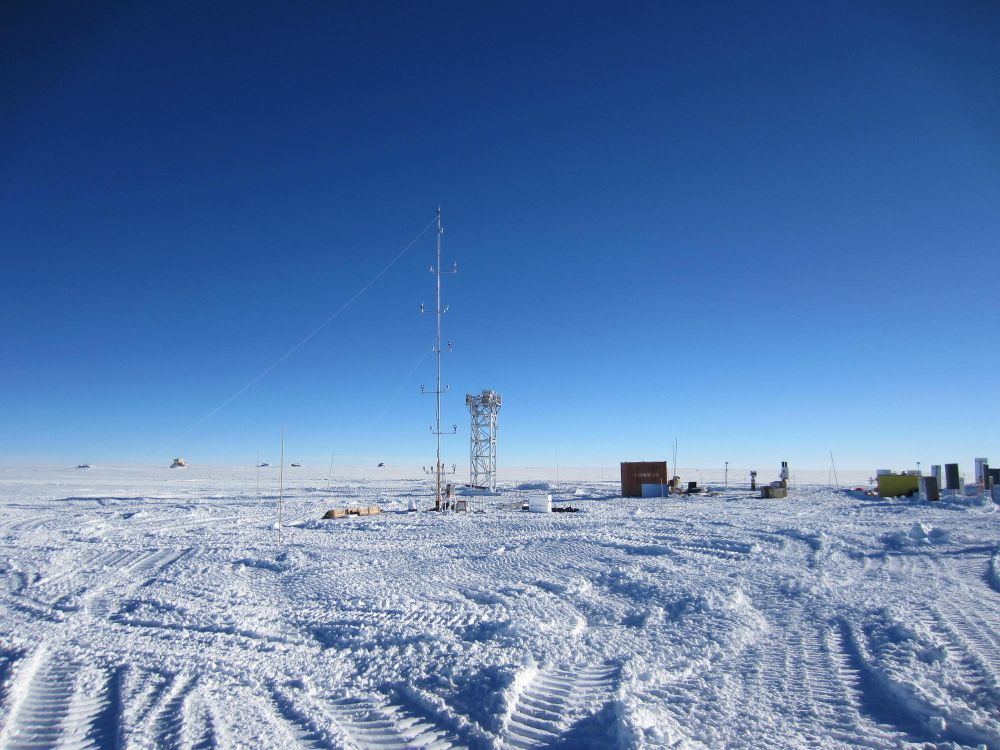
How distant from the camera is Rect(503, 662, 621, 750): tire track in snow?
142 inches

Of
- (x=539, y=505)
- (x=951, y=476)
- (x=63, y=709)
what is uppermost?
(x=951, y=476)

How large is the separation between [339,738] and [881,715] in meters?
3.82

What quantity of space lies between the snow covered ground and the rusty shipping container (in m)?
14.8

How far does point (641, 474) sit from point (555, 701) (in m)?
22.8

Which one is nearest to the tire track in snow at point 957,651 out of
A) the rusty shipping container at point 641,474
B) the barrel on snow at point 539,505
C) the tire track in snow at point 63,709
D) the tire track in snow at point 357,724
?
the tire track in snow at point 357,724

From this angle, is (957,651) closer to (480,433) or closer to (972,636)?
(972,636)

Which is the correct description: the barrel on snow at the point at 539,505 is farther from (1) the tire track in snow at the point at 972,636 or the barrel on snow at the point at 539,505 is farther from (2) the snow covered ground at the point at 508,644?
(1) the tire track in snow at the point at 972,636

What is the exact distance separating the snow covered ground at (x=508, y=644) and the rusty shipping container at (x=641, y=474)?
48.5 feet

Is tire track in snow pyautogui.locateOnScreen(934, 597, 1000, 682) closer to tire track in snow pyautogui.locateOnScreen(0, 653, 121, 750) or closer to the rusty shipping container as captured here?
tire track in snow pyautogui.locateOnScreen(0, 653, 121, 750)

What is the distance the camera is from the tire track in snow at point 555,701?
11.8ft

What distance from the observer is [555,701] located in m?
4.04

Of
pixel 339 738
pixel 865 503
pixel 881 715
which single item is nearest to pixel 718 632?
pixel 881 715

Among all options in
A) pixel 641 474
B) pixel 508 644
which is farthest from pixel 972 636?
pixel 641 474

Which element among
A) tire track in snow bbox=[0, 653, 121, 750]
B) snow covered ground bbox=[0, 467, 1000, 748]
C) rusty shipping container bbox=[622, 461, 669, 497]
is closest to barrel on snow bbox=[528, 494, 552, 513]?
snow covered ground bbox=[0, 467, 1000, 748]
